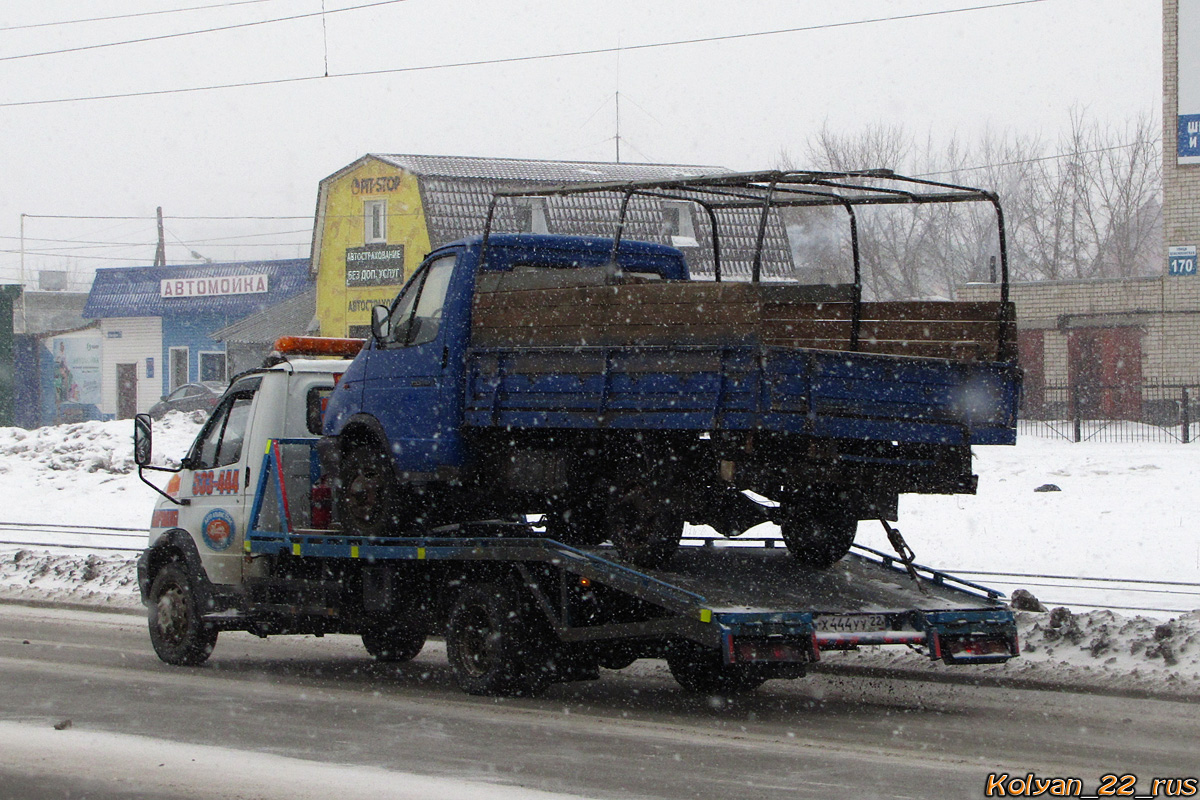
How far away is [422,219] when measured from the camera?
4372 centimetres

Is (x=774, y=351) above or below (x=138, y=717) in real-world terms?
above

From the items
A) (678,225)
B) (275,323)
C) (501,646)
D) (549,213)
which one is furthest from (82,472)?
(678,225)

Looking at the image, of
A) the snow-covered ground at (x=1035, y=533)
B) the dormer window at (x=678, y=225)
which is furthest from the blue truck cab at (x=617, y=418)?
the dormer window at (x=678, y=225)

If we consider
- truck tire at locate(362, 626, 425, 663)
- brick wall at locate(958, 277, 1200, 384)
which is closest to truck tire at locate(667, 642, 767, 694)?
truck tire at locate(362, 626, 425, 663)

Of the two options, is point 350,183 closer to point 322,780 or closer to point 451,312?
point 451,312

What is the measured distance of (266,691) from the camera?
10.2 meters

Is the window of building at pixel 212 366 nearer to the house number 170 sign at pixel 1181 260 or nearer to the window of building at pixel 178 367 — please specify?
the window of building at pixel 178 367

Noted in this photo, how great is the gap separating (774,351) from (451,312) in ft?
8.55

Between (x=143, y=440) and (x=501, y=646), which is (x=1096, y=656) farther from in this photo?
(x=143, y=440)

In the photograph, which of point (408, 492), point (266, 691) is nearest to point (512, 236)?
point (408, 492)

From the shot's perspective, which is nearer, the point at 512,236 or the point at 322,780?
the point at 322,780

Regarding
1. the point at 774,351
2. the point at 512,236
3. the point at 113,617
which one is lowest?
the point at 113,617

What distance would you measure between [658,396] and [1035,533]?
36.5ft

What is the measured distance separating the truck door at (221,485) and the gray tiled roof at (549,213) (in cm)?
2950
